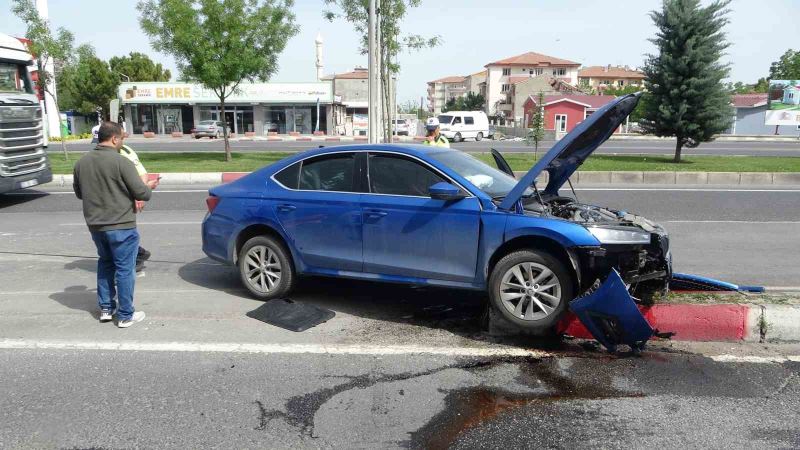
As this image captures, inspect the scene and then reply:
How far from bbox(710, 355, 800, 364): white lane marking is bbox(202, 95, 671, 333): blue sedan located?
766mm

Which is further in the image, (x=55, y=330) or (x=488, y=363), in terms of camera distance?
(x=55, y=330)

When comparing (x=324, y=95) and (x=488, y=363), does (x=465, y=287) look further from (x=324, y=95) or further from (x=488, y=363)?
(x=324, y=95)

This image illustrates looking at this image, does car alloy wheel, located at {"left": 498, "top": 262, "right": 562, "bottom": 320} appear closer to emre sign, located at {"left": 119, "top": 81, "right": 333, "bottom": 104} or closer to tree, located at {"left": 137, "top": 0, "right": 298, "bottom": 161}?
tree, located at {"left": 137, "top": 0, "right": 298, "bottom": 161}

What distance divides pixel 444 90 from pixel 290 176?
177 m

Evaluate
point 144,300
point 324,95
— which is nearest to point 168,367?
point 144,300

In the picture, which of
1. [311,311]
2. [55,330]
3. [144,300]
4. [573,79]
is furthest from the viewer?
[573,79]

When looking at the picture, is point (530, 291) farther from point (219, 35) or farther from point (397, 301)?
point (219, 35)

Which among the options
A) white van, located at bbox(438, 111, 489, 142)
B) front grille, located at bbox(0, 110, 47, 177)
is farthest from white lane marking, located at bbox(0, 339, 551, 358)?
white van, located at bbox(438, 111, 489, 142)

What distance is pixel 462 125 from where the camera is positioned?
42188mm

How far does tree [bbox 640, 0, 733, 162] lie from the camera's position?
2178cm

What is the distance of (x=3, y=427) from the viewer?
3.54m

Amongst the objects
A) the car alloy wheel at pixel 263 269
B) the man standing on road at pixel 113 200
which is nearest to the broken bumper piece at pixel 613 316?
the car alloy wheel at pixel 263 269

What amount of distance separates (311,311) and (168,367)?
4.84 ft

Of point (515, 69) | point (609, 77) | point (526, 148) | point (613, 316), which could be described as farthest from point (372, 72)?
point (609, 77)
